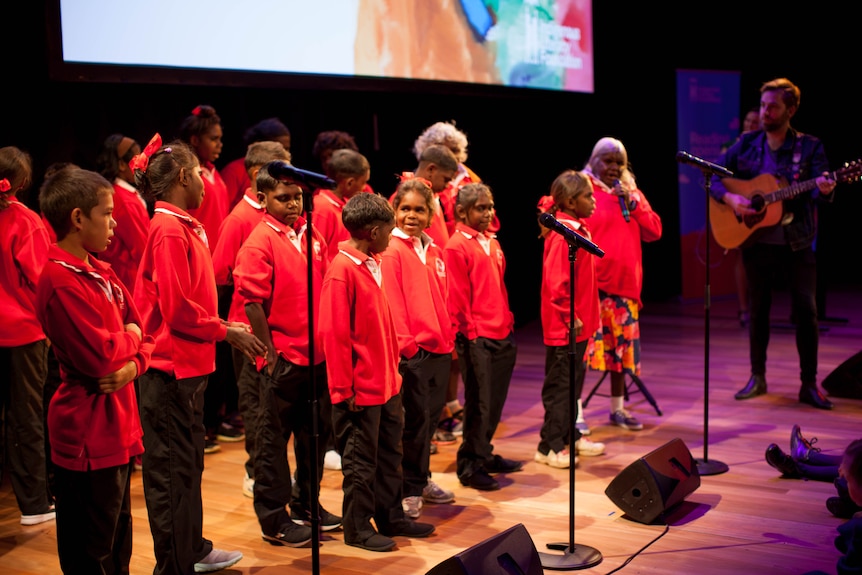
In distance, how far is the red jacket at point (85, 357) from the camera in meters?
2.78

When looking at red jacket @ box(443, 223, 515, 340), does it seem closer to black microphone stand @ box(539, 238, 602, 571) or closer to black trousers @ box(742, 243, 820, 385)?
black microphone stand @ box(539, 238, 602, 571)

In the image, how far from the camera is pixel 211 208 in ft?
16.8

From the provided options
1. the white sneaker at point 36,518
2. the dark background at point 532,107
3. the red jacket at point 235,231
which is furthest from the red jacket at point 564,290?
the white sneaker at point 36,518

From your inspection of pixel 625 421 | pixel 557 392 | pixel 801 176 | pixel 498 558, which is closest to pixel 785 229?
pixel 801 176

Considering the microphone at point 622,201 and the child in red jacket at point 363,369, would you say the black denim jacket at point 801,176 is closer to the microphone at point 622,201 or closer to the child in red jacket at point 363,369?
the microphone at point 622,201

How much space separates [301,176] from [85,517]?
1206 mm

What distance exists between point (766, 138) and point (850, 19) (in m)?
4.81

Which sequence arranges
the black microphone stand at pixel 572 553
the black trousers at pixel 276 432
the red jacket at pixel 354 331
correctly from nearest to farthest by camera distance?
the black microphone stand at pixel 572 553 < the red jacket at pixel 354 331 < the black trousers at pixel 276 432

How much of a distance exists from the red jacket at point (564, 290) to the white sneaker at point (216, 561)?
1.83 meters

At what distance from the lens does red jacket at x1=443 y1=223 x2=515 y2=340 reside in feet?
14.7

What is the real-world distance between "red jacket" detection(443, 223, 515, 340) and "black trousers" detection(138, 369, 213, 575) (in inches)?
60.7

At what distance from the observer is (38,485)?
423 centimetres

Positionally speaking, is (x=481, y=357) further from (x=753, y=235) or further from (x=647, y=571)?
(x=753, y=235)

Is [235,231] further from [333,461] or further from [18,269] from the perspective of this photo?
[333,461]
